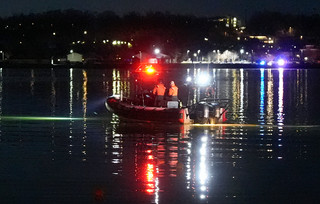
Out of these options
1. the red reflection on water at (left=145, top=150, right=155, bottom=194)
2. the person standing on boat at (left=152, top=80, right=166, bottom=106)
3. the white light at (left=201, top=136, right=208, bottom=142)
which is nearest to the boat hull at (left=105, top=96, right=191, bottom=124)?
the person standing on boat at (left=152, top=80, right=166, bottom=106)

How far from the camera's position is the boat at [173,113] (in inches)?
1132

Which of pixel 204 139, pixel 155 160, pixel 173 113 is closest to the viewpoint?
pixel 155 160

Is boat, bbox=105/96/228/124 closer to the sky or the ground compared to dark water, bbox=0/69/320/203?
closer to the sky

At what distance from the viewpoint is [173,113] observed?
2869 centimetres

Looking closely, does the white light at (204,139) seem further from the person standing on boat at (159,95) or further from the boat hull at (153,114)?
the person standing on boat at (159,95)

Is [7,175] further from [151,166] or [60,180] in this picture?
[151,166]

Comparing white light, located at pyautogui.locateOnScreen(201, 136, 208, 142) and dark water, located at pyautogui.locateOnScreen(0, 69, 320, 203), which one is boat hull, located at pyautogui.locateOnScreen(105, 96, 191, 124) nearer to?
dark water, located at pyautogui.locateOnScreen(0, 69, 320, 203)

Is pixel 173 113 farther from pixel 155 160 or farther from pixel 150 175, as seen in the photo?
pixel 150 175

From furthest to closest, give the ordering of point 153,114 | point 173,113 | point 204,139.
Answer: point 153,114 → point 173,113 → point 204,139

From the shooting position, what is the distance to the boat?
2875cm

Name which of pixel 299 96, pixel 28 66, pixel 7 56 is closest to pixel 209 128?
pixel 299 96

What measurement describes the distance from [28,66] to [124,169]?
13334 centimetres

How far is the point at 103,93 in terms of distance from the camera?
2180 inches

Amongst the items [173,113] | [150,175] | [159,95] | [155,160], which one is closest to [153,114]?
[173,113]
